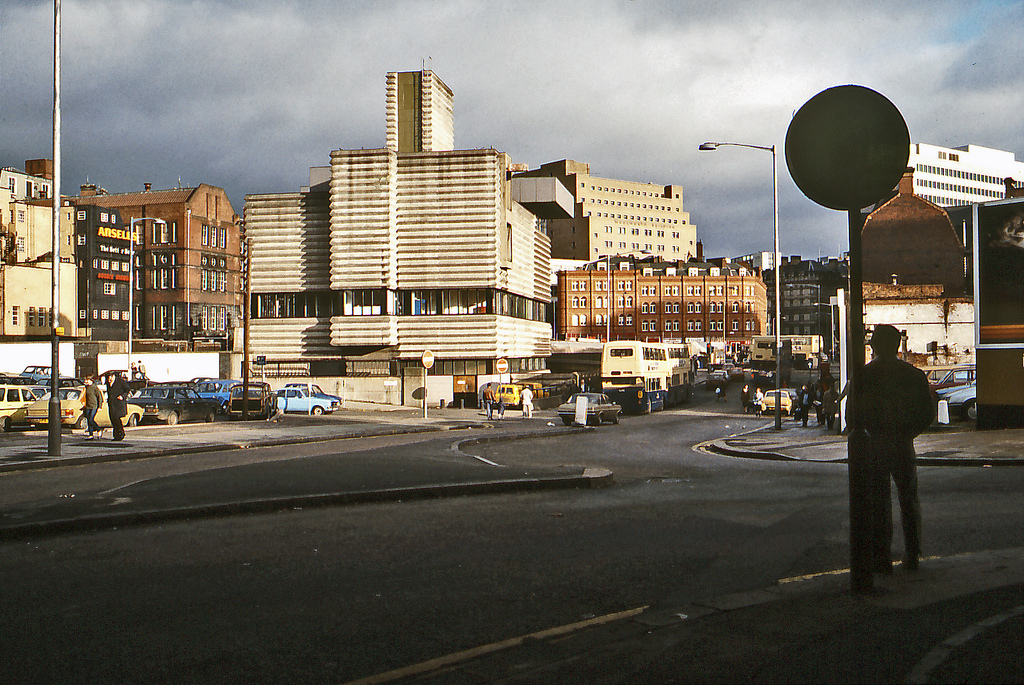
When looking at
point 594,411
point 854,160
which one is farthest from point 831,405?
point 854,160

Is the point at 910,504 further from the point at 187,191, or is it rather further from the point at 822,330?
the point at 822,330

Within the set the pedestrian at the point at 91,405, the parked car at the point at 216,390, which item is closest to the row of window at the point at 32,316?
the parked car at the point at 216,390

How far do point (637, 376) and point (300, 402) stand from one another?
17.7 metres

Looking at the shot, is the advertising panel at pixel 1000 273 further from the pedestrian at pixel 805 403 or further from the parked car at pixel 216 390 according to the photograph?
the parked car at pixel 216 390

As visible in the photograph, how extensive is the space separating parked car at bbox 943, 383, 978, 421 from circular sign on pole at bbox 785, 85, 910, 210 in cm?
2232

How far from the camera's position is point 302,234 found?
55.5m

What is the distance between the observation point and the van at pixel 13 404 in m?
29.6

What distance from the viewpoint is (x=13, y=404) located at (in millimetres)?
29922

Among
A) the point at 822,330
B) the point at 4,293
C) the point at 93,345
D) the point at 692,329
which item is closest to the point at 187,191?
the point at 4,293

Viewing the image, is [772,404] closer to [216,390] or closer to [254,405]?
[254,405]

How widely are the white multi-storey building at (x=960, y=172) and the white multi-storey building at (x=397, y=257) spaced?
115874 millimetres

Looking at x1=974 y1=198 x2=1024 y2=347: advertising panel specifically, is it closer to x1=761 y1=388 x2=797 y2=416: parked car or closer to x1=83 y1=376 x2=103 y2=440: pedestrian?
x1=761 y1=388 x2=797 y2=416: parked car

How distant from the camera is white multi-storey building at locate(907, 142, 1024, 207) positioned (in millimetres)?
150625

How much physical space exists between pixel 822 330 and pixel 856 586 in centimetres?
16314
